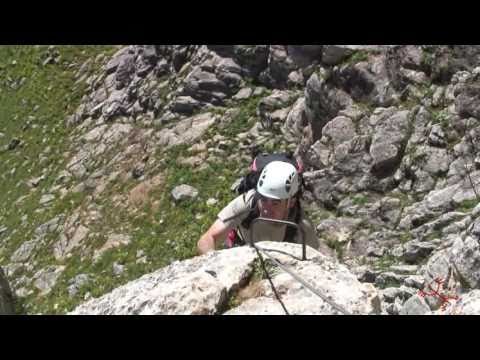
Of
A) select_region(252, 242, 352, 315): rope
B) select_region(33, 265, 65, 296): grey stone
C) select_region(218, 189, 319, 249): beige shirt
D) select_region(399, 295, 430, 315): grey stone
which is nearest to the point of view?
select_region(252, 242, 352, 315): rope

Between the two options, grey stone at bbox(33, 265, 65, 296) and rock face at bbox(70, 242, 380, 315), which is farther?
grey stone at bbox(33, 265, 65, 296)

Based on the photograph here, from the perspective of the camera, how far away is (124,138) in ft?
87.9

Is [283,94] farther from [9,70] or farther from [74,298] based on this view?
[9,70]

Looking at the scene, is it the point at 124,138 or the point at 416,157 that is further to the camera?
the point at 124,138

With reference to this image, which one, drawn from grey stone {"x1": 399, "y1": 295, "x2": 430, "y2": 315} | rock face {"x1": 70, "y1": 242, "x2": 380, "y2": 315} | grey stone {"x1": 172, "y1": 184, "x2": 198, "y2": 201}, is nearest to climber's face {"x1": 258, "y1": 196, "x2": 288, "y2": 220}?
rock face {"x1": 70, "y1": 242, "x2": 380, "y2": 315}

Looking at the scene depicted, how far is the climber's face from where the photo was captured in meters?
6.36

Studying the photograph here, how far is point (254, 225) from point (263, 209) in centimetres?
52

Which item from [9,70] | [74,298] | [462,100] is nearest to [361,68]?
[462,100]

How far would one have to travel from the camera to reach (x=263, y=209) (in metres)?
6.39

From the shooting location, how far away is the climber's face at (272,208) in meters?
6.36

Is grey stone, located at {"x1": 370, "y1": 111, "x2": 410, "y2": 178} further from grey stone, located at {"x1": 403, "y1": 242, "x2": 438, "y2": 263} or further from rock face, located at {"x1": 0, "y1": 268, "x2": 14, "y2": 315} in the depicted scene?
rock face, located at {"x1": 0, "y1": 268, "x2": 14, "y2": 315}

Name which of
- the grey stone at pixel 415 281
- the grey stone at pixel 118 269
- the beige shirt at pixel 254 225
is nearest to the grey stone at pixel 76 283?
the grey stone at pixel 118 269

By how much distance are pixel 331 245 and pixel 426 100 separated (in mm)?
4648

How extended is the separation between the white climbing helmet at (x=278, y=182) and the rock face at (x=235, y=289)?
1.28 meters
